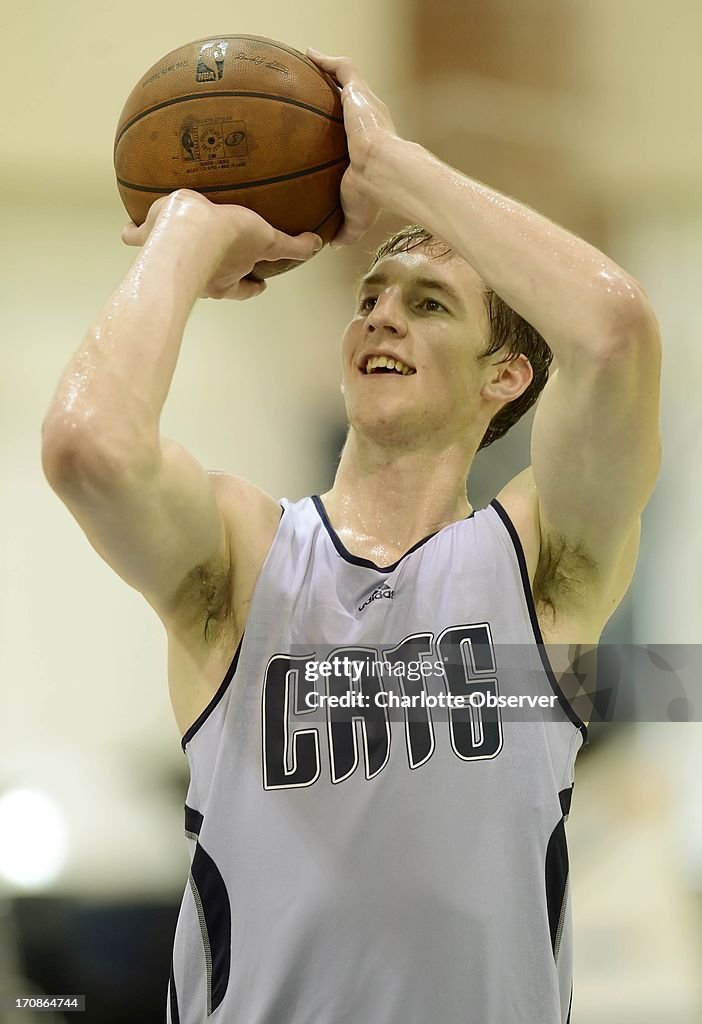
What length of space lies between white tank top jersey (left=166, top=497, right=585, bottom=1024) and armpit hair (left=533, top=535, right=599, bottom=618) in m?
0.03

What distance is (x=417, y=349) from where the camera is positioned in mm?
1616

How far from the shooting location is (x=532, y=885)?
1.35 meters

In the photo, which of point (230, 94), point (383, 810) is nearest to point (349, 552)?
point (383, 810)

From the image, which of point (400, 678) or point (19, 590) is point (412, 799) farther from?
point (19, 590)

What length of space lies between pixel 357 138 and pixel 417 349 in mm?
314

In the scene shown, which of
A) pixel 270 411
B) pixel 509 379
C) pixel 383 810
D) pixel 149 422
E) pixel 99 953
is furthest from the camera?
pixel 270 411

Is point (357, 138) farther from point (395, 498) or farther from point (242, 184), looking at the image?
point (395, 498)

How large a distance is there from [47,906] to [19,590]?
0.79 m

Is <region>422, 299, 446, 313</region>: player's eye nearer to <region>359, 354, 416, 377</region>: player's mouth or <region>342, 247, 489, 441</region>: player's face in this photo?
<region>342, 247, 489, 441</region>: player's face

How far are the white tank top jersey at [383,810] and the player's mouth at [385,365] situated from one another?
27cm

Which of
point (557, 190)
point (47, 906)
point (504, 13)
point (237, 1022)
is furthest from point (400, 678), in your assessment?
point (504, 13)

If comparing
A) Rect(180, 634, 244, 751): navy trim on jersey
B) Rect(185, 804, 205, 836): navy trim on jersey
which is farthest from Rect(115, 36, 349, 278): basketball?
Rect(185, 804, 205, 836): navy trim on jersey

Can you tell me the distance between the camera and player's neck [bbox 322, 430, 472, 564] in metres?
1.60

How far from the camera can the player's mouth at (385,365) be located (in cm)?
162
